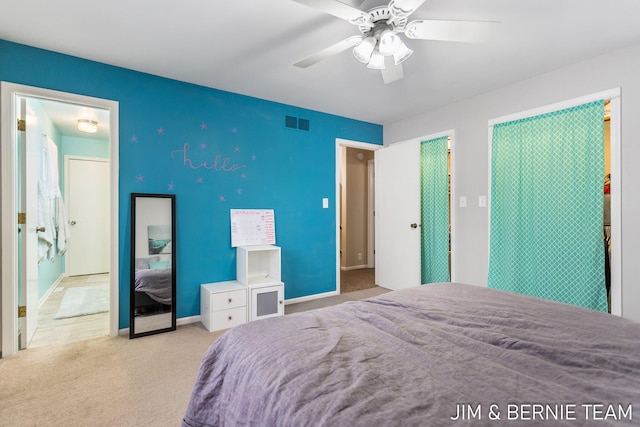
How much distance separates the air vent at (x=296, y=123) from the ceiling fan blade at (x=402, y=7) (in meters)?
2.20

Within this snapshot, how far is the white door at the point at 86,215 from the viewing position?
5.16 m

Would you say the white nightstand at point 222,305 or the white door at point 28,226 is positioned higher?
the white door at point 28,226

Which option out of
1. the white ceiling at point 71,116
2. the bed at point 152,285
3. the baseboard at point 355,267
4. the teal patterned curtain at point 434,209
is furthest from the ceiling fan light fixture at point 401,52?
the baseboard at point 355,267

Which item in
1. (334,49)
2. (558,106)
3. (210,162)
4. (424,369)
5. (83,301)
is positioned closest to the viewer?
(424,369)

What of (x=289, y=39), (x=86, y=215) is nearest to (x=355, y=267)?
(x=289, y=39)

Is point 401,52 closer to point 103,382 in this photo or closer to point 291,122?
point 291,122

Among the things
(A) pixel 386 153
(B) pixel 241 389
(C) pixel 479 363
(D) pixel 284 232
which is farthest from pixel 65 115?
(C) pixel 479 363

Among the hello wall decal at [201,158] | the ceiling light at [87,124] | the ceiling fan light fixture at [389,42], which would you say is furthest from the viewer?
the ceiling light at [87,124]

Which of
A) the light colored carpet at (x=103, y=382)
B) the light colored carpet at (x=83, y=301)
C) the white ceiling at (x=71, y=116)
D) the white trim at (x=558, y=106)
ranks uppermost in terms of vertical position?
the white ceiling at (x=71, y=116)

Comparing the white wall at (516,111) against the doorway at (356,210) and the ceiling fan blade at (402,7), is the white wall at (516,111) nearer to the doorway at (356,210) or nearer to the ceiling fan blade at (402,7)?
the doorway at (356,210)

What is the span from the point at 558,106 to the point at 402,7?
2142 millimetres

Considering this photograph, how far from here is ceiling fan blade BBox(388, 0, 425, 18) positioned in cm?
152

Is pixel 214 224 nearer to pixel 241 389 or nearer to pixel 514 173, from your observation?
pixel 241 389

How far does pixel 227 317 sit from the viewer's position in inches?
116
